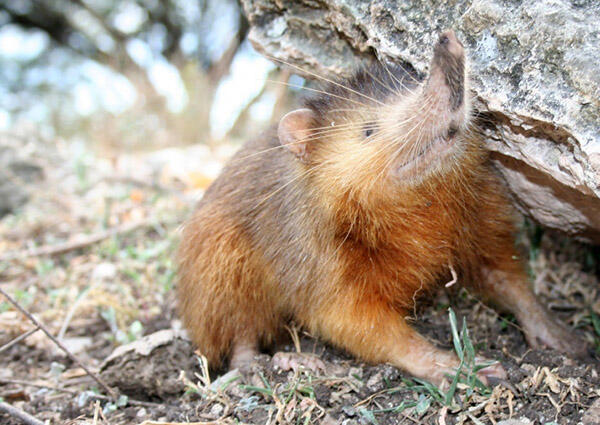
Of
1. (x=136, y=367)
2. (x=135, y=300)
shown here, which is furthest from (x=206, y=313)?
(x=135, y=300)

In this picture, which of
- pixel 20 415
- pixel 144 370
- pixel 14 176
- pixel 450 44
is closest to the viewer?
pixel 450 44

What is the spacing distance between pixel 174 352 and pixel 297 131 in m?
1.62

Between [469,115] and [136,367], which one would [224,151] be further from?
[469,115]

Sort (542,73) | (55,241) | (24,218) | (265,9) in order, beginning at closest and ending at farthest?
(542,73) → (265,9) → (55,241) → (24,218)

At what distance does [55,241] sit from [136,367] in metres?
2.51

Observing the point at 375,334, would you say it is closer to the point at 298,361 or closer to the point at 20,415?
the point at 298,361

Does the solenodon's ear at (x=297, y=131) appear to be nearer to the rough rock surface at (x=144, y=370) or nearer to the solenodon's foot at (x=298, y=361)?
the solenodon's foot at (x=298, y=361)

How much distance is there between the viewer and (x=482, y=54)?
2.85 m

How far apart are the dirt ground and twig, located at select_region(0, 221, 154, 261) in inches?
0.5

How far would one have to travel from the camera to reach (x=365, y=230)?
10.2 feet

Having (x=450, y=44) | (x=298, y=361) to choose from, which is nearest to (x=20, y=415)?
(x=298, y=361)

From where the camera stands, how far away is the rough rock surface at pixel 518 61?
2.49 metres

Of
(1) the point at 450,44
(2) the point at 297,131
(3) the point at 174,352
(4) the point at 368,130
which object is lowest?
(3) the point at 174,352

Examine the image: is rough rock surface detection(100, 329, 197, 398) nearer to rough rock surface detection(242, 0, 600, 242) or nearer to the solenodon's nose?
rough rock surface detection(242, 0, 600, 242)
